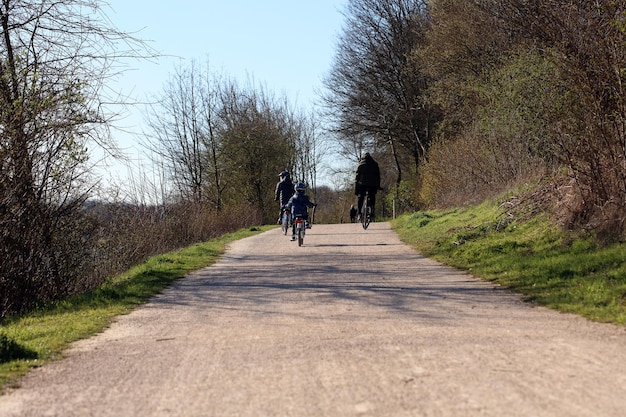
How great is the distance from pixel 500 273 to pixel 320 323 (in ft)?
14.8

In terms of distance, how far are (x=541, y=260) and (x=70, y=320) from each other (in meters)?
6.67

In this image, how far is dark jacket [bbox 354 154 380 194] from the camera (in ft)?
73.3

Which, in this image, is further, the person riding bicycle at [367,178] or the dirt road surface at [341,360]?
the person riding bicycle at [367,178]

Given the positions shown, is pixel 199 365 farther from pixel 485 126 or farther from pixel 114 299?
pixel 485 126

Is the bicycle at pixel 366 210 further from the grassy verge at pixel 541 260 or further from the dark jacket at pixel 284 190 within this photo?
the grassy verge at pixel 541 260

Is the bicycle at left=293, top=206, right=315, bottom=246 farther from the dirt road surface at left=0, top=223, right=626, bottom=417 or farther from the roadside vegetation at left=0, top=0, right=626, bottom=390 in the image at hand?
the dirt road surface at left=0, top=223, right=626, bottom=417

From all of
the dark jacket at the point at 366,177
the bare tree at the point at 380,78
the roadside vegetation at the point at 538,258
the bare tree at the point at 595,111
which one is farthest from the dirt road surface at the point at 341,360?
the bare tree at the point at 380,78

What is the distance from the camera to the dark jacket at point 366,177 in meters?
22.3

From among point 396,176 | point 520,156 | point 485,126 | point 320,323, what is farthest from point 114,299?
point 396,176

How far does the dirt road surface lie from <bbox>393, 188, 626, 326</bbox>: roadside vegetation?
0.48m

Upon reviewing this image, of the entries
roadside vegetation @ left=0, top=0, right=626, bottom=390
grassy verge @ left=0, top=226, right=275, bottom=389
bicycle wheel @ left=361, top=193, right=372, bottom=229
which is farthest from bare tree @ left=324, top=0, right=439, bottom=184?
grassy verge @ left=0, top=226, right=275, bottom=389

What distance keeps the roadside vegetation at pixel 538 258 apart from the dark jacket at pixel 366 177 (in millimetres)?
4063

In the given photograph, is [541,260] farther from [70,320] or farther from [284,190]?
[284,190]

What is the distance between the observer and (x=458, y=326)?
22.6 ft
